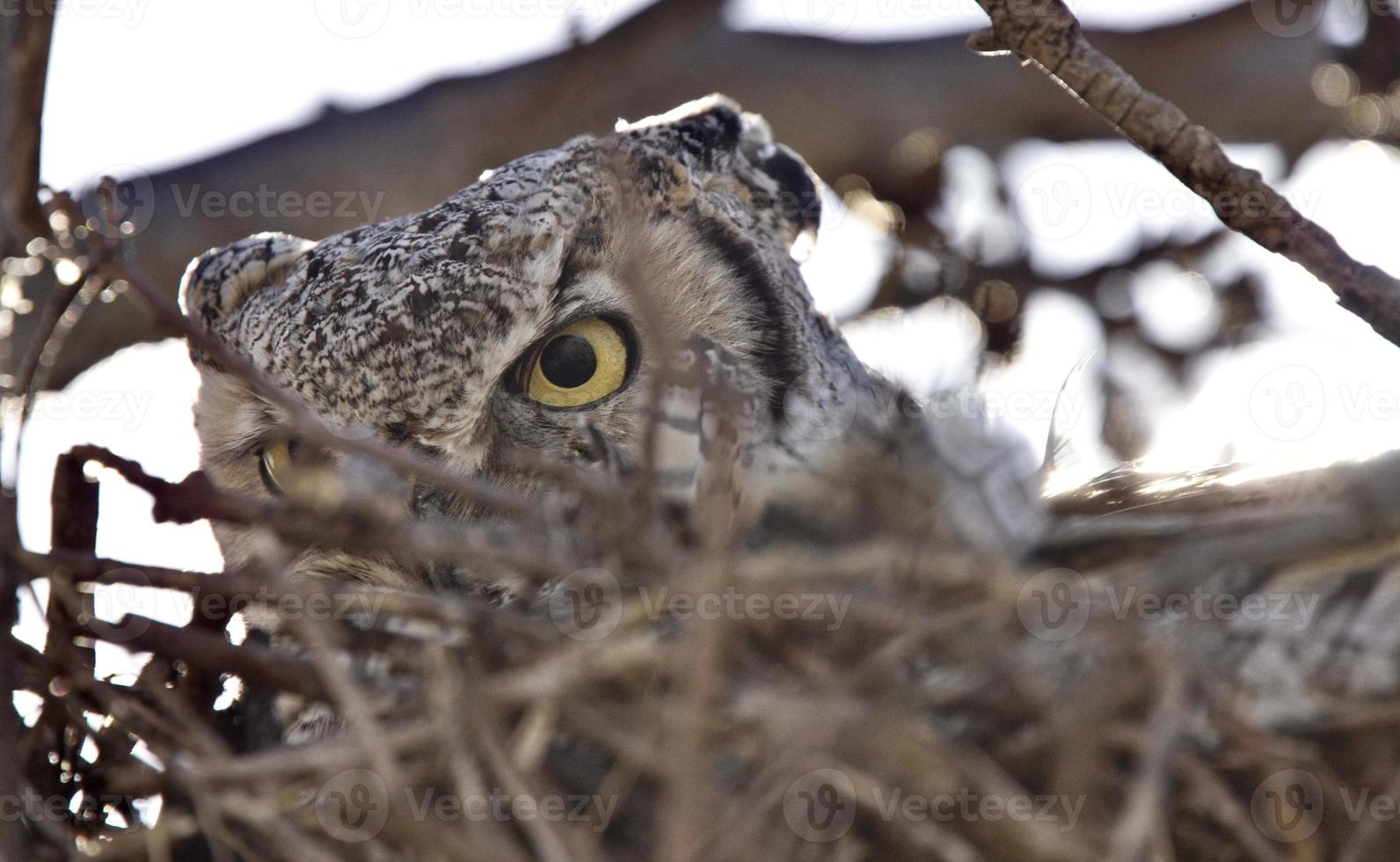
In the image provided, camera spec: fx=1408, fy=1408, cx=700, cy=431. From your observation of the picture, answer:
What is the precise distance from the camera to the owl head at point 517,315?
1.99 m

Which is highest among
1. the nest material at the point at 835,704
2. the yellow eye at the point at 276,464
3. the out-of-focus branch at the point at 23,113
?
the out-of-focus branch at the point at 23,113

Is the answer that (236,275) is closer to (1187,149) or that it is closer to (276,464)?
(276,464)

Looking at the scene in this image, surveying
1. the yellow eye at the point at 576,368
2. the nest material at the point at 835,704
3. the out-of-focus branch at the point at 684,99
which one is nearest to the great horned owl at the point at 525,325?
the yellow eye at the point at 576,368

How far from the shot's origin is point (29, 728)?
1.61 metres

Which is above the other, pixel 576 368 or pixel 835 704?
pixel 835 704

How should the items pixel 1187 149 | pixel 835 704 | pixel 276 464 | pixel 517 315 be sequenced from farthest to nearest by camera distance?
pixel 276 464
pixel 517 315
pixel 1187 149
pixel 835 704

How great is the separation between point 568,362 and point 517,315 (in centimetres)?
11

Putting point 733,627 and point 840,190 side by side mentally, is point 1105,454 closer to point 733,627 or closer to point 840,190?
point 840,190

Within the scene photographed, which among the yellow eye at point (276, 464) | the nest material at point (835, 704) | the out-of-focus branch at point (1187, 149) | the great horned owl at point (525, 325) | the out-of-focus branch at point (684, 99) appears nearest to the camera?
the nest material at point (835, 704)

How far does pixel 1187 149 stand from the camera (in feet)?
5.05

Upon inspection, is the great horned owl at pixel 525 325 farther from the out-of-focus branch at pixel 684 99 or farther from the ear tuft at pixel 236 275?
A: the out-of-focus branch at pixel 684 99

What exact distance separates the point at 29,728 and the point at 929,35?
2582mm

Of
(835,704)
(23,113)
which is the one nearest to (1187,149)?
(835,704)

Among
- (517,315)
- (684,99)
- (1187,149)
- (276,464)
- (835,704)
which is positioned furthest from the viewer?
(684,99)
